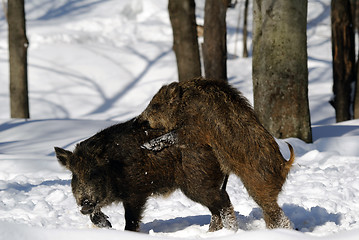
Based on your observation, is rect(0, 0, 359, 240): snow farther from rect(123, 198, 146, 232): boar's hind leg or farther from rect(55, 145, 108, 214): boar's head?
rect(55, 145, 108, 214): boar's head

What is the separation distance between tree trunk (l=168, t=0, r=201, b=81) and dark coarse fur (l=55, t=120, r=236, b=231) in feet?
24.7

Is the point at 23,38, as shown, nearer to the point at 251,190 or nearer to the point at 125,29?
the point at 251,190

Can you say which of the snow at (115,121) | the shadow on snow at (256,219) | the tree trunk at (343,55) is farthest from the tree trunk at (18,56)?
the shadow on snow at (256,219)

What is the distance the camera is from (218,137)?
422 centimetres

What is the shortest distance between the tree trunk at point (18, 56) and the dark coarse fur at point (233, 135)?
8.95 metres

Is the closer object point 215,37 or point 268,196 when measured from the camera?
point 268,196

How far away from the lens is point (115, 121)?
11.3m

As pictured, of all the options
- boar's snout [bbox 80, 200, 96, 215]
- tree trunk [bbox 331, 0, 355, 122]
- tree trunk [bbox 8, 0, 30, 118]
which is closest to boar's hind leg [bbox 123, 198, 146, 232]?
boar's snout [bbox 80, 200, 96, 215]

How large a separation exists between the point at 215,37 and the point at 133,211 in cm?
947

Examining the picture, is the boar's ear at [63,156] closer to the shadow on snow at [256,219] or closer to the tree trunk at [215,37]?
the shadow on snow at [256,219]

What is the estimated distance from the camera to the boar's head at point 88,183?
14.3ft

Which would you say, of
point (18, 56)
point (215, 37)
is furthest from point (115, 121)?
point (215, 37)

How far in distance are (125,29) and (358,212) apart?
2405cm

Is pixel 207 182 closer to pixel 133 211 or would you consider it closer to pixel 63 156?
pixel 133 211
